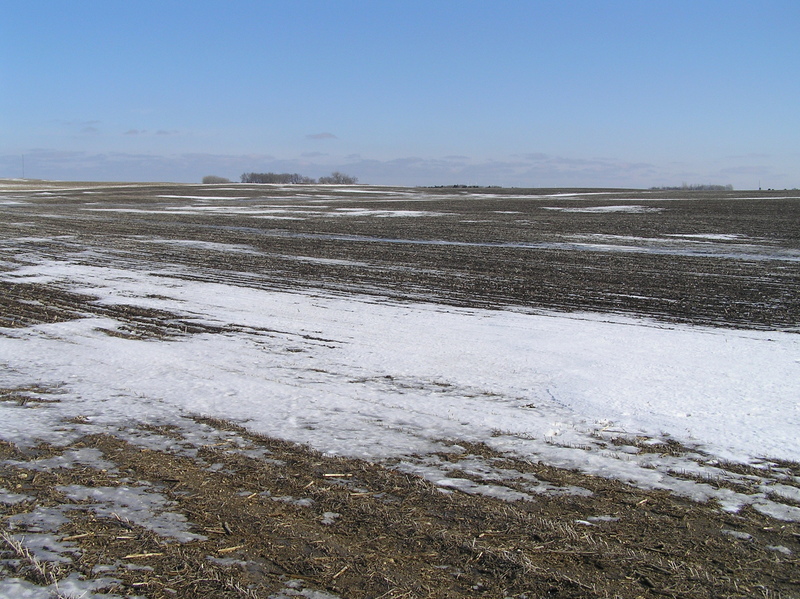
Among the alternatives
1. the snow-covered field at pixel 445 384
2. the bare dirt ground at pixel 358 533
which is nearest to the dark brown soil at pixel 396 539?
the bare dirt ground at pixel 358 533

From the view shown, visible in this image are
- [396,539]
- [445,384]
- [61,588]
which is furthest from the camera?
[445,384]

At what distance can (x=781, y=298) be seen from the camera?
13.1 m

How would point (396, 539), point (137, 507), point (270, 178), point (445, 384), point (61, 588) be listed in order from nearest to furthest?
point (61, 588) → point (396, 539) → point (137, 507) → point (445, 384) → point (270, 178)

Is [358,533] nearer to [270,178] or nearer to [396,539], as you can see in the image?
[396,539]

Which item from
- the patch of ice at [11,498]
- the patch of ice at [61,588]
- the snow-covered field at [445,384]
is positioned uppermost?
the snow-covered field at [445,384]

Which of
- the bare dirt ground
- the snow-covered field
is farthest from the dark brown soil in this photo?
the snow-covered field

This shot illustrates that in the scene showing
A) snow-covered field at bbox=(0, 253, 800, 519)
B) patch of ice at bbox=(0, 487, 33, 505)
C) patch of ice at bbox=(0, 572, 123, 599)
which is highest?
snow-covered field at bbox=(0, 253, 800, 519)

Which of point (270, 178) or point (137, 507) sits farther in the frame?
point (270, 178)

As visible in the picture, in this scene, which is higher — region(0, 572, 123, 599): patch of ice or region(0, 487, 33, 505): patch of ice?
region(0, 487, 33, 505): patch of ice

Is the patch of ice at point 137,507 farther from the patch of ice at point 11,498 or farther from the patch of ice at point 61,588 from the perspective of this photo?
the patch of ice at point 61,588

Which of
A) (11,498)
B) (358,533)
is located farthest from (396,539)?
(11,498)

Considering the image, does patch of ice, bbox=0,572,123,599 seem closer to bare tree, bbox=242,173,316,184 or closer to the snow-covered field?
the snow-covered field

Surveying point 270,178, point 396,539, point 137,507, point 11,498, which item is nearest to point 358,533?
point 396,539

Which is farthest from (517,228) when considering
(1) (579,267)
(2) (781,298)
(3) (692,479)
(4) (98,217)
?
(3) (692,479)
